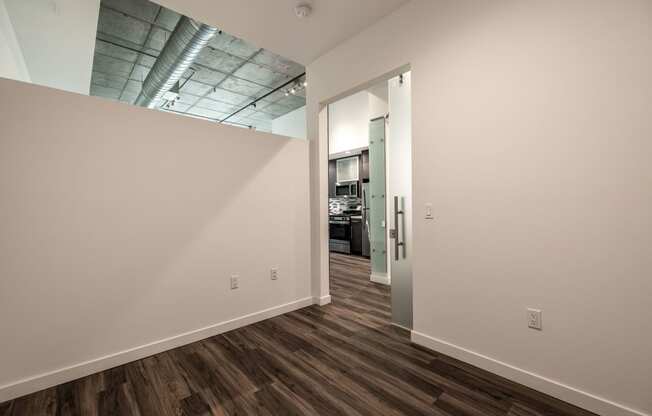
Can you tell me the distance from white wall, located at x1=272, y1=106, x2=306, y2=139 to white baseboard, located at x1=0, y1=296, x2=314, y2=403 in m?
5.30

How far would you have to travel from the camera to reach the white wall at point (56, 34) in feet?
8.91

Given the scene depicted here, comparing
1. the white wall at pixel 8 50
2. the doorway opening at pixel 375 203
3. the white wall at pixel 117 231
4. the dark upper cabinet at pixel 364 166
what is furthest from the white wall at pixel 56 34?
the dark upper cabinet at pixel 364 166

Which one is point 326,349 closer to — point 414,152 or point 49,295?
point 414,152

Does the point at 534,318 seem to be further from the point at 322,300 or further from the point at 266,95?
the point at 266,95

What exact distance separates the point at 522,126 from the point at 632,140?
0.50 meters

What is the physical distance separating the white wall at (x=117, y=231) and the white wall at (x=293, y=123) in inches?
177

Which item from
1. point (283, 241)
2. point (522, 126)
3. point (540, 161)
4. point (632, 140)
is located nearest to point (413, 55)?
point (522, 126)

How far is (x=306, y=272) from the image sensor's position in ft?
10.7

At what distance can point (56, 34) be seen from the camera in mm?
3131

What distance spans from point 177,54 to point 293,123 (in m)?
4.02

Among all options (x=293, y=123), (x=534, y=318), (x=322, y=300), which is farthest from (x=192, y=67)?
Result: (x=534, y=318)

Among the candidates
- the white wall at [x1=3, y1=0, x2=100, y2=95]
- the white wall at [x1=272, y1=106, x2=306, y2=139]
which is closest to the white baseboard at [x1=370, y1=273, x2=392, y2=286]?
the white wall at [x1=272, y1=106, x2=306, y2=139]

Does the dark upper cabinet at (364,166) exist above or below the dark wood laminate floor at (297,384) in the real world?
above

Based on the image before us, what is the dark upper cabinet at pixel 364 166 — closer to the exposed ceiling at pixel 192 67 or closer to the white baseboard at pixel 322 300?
the exposed ceiling at pixel 192 67
